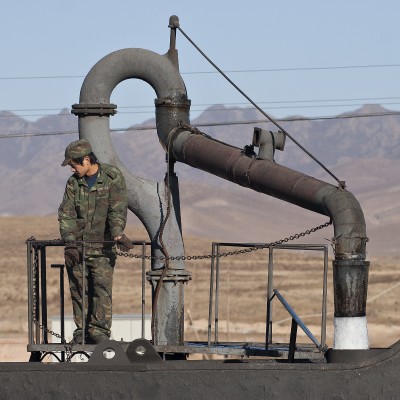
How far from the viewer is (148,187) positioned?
12969mm

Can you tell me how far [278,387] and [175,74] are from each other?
5.47 m

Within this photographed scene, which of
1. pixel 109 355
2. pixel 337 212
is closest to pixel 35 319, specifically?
pixel 337 212

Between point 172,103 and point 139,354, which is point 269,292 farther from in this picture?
point 172,103

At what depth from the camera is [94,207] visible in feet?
36.9

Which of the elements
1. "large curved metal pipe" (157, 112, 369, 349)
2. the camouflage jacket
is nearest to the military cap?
the camouflage jacket

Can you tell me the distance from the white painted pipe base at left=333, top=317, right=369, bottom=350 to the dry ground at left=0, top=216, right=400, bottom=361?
99.1 feet

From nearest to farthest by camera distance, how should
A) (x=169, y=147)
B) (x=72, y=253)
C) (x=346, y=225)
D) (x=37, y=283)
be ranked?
(x=346, y=225) → (x=72, y=253) → (x=37, y=283) → (x=169, y=147)

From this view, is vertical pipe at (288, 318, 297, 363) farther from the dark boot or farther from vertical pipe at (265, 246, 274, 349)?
the dark boot

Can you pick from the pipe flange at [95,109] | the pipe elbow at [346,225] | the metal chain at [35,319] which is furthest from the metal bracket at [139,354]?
the pipe flange at [95,109]

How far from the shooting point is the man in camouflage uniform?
11.1m

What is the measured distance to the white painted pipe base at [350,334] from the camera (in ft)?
31.0

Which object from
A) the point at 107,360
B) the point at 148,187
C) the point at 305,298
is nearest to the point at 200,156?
the point at 148,187

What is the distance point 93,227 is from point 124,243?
402mm

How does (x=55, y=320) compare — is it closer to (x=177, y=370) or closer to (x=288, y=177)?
(x=288, y=177)
